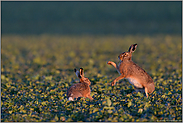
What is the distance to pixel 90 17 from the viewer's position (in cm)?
3406

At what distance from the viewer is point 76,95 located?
255 inches

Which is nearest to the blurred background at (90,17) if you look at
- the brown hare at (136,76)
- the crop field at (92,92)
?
the crop field at (92,92)

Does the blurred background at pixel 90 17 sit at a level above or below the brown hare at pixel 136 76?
above

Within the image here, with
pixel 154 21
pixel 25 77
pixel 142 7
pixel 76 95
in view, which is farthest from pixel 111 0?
pixel 76 95

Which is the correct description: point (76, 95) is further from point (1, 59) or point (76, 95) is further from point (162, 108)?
point (1, 59)

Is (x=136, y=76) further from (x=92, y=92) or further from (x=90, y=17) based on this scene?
(x=90, y=17)

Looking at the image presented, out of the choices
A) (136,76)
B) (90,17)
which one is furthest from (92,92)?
(90,17)

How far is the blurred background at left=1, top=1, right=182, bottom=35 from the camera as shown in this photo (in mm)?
28463

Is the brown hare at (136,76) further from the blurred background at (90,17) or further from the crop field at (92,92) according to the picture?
the blurred background at (90,17)

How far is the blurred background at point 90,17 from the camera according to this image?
2846cm

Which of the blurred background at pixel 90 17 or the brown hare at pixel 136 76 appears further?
the blurred background at pixel 90 17

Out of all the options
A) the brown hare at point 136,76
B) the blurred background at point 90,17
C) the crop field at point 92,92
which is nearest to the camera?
the crop field at point 92,92

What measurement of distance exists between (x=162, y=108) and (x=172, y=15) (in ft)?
93.6

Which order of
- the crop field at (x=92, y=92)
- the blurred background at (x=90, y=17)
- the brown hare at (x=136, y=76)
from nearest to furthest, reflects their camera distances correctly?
the crop field at (x=92, y=92), the brown hare at (x=136, y=76), the blurred background at (x=90, y=17)
